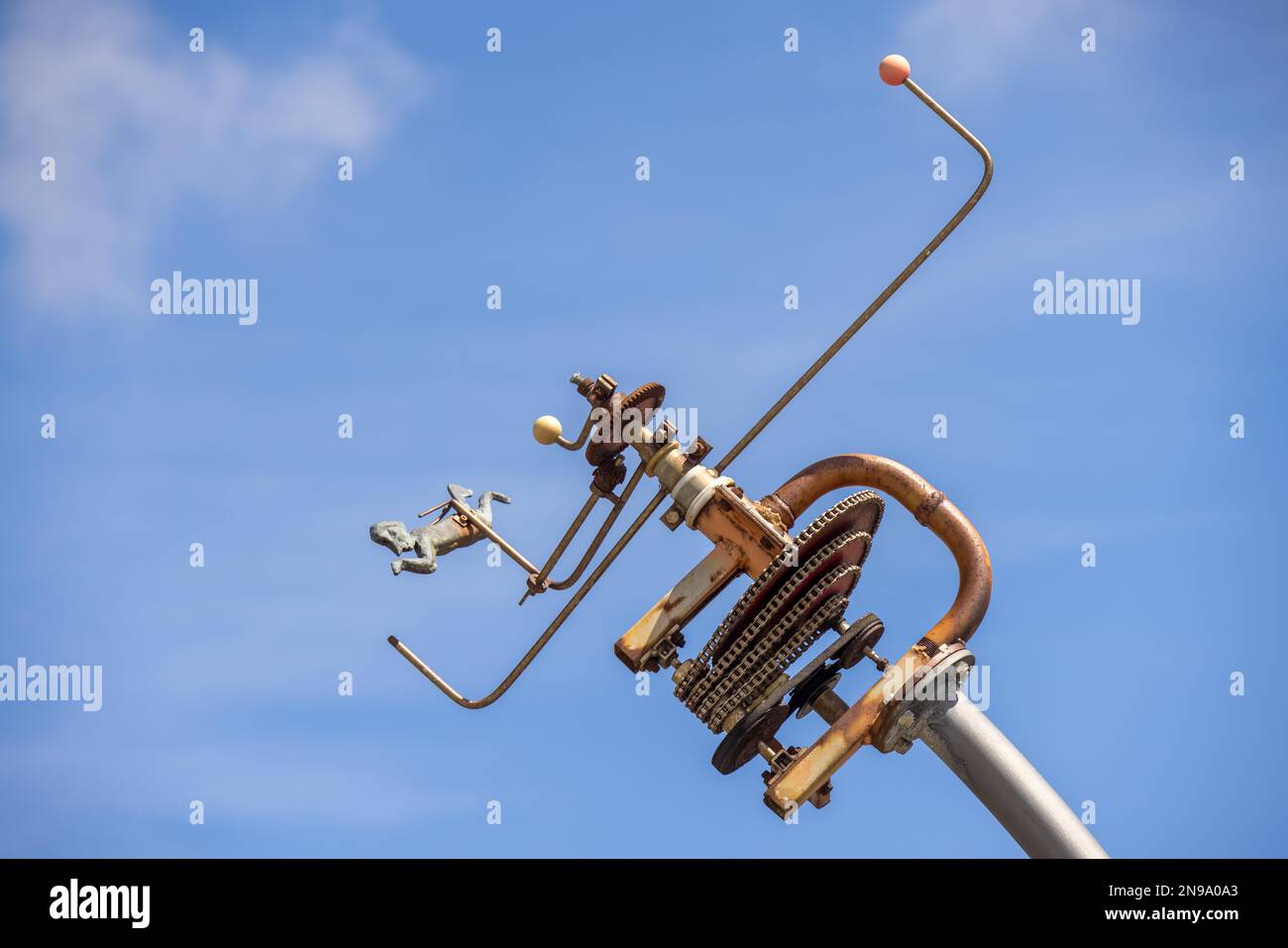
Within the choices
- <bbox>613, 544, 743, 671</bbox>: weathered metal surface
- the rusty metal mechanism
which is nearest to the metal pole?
the rusty metal mechanism

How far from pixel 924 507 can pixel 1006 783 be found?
4401 millimetres

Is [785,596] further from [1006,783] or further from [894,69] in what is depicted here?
[894,69]

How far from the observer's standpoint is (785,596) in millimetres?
29562

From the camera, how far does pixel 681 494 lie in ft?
101

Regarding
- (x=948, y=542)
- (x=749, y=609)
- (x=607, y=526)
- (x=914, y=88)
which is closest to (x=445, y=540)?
(x=607, y=526)

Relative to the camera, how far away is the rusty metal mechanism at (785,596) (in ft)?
97.1

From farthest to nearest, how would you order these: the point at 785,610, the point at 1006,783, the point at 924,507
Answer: the point at 924,507, the point at 785,610, the point at 1006,783

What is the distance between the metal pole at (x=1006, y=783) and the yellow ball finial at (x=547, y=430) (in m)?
7.05

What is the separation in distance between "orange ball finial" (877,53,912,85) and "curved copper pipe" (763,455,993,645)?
569 centimetres

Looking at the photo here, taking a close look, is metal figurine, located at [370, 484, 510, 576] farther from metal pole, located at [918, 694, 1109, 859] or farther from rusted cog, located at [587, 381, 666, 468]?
metal pole, located at [918, 694, 1109, 859]

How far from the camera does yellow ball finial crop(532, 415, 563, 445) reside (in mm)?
31328

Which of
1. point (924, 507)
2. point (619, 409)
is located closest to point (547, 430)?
point (619, 409)
